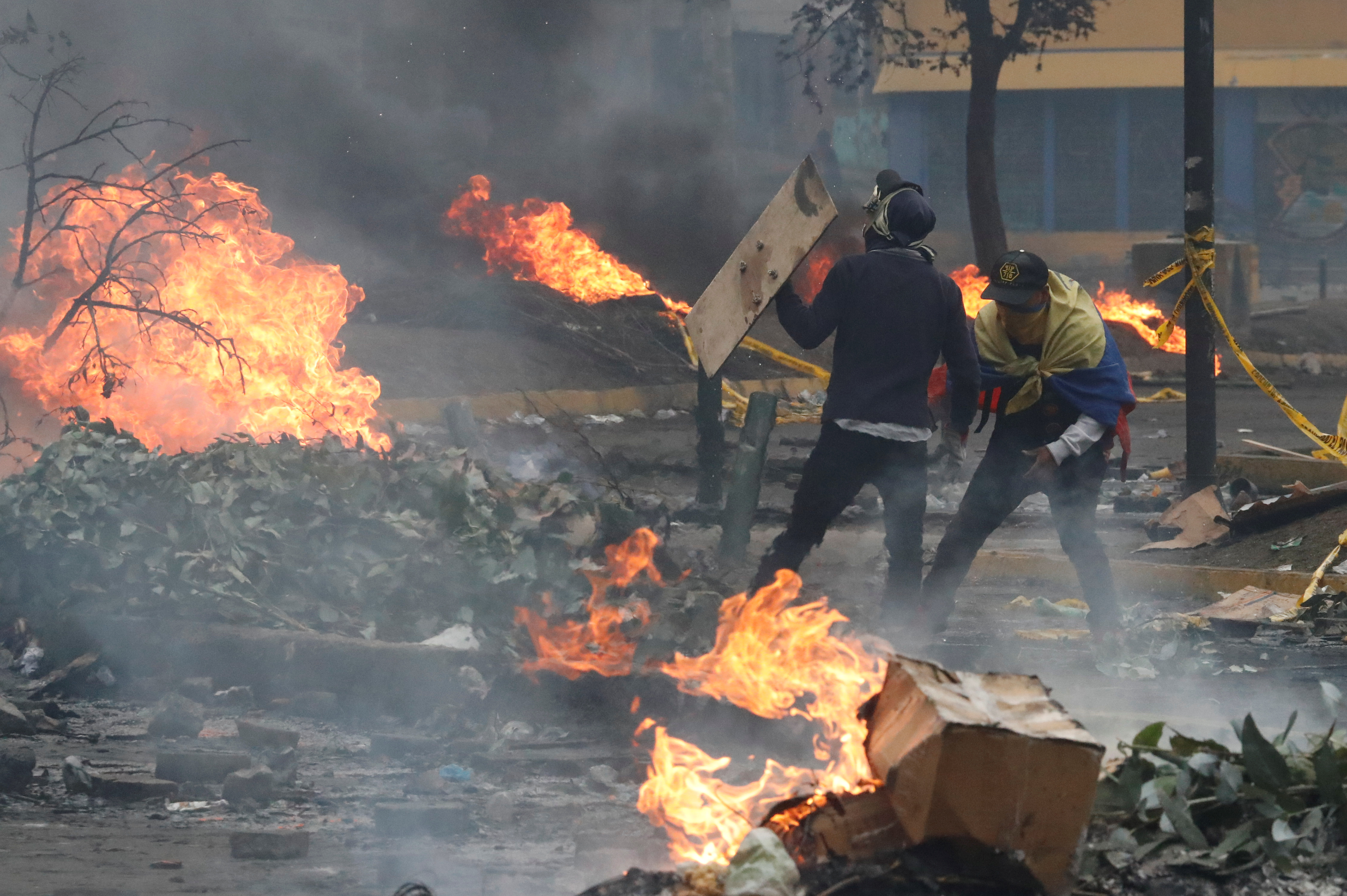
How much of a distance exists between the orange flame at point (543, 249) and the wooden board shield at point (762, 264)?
10737 millimetres

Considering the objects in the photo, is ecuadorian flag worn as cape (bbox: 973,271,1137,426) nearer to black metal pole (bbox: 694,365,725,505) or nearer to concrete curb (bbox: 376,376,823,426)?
black metal pole (bbox: 694,365,725,505)

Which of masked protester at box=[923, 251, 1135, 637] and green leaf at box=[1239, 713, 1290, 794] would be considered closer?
Answer: green leaf at box=[1239, 713, 1290, 794]

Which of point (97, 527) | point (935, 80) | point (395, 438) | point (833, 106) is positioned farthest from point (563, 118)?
point (97, 527)

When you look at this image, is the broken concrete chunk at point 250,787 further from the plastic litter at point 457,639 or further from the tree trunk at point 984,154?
the tree trunk at point 984,154

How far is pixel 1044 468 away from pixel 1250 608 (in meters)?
1.71

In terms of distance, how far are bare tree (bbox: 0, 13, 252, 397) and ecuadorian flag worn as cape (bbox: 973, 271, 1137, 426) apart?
446 cm

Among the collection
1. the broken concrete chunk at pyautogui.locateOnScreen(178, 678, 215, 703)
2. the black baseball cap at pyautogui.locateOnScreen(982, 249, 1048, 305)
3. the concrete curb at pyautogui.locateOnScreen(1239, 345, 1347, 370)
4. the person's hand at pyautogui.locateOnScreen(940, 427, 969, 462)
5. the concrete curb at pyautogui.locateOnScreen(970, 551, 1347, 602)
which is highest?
the concrete curb at pyautogui.locateOnScreen(1239, 345, 1347, 370)

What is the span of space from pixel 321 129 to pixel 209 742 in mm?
16441

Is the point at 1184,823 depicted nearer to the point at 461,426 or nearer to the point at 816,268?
the point at 461,426

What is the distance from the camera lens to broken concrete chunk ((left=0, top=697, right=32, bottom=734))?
488cm

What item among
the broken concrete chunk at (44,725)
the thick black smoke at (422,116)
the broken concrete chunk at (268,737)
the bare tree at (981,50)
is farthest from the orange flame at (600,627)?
the bare tree at (981,50)

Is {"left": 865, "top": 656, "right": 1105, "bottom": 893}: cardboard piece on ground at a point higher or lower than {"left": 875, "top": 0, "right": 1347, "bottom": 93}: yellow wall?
lower

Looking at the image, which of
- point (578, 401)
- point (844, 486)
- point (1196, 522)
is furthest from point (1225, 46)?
point (844, 486)

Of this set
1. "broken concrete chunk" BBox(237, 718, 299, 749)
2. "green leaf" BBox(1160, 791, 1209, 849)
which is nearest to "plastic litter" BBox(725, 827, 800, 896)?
"green leaf" BBox(1160, 791, 1209, 849)
